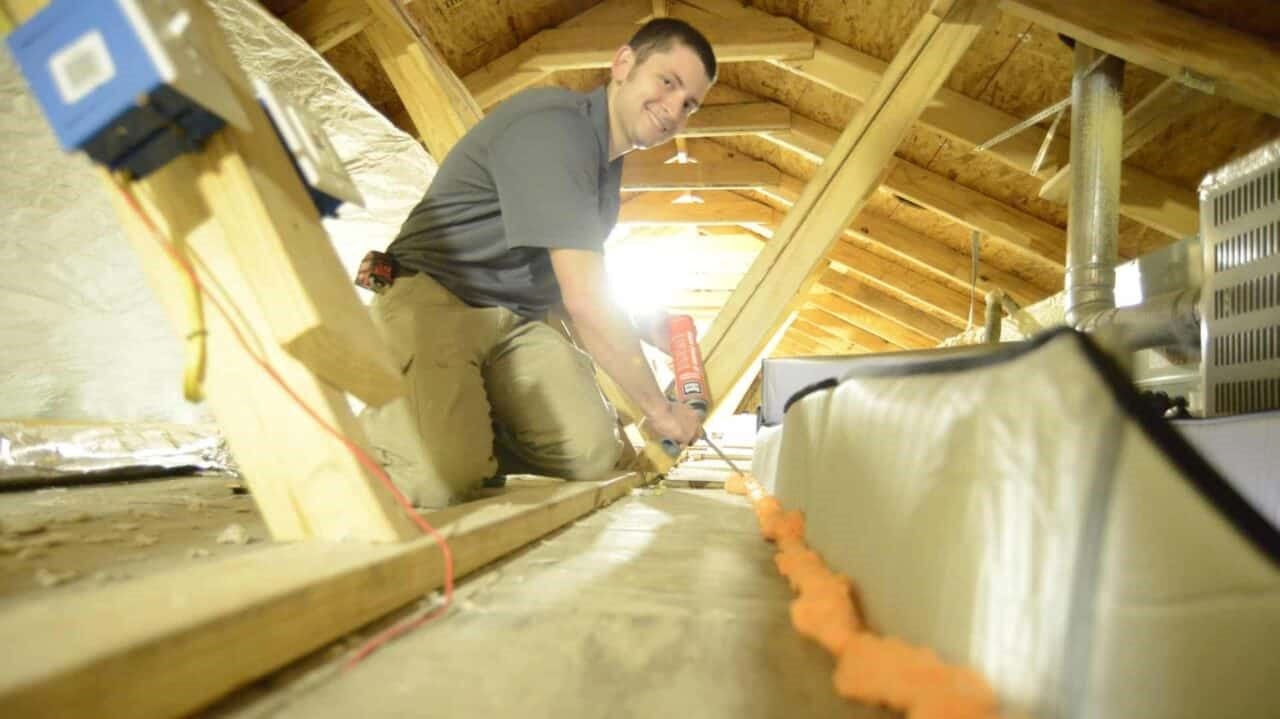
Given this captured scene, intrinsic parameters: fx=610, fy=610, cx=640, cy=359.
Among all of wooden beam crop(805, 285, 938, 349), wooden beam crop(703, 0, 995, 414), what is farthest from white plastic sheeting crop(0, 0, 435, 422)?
wooden beam crop(805, 285, 938, 349)

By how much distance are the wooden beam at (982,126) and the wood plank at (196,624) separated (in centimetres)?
268

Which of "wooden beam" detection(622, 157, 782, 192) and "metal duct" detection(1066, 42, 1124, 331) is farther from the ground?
"wooden beam" detection(622, 157, 782, 192)

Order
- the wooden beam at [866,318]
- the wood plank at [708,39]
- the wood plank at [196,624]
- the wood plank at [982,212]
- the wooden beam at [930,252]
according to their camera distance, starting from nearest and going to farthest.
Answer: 1. the wood plank at [196,624]
2. the wood plank at [708,39]
3. the wood plank at [982,212]
4. the wooden beam at [930,252]
5. the wooden beam at [866,318]

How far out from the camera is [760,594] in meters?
0.74

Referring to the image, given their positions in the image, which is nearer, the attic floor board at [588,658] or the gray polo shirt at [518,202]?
the attic floor board at [588,658]

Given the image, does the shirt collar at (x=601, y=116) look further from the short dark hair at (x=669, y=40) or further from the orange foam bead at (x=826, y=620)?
the orange foam bead at (x=826, y=620)

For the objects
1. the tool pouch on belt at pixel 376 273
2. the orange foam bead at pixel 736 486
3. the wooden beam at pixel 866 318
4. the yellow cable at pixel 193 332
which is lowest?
the orange foam bead at pixel 736 486

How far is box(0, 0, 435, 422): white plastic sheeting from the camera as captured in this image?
1568 millimetres

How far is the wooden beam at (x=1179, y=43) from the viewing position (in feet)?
5.46

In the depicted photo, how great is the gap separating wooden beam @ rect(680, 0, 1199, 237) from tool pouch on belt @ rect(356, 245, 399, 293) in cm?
202

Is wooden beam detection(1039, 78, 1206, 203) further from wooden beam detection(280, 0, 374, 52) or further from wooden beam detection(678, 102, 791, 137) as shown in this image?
wooden beam detection(280, 0, 374, 52)

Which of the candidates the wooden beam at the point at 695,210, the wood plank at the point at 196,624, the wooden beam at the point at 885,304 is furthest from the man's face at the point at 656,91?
the wooden beam at the point at 885,304

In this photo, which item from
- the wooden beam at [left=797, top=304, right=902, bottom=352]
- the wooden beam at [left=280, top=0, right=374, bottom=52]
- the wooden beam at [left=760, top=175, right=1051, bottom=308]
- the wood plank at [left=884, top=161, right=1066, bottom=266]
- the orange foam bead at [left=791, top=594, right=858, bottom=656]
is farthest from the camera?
the wooden beam at [left=797, top=304, right=902, bottom=352]

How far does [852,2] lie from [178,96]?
8.57ft
